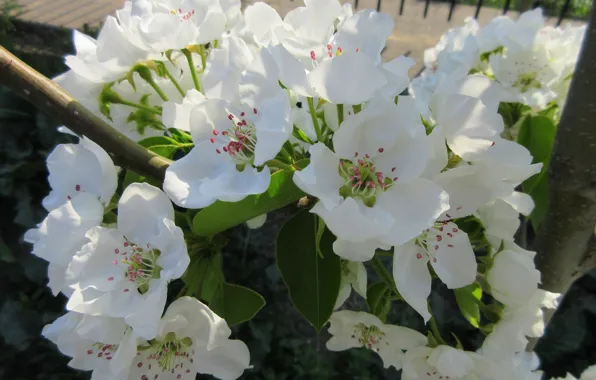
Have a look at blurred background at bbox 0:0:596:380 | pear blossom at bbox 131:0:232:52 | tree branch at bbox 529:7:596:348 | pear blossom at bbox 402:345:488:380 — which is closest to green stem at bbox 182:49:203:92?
pear blossom at bbox 131:0:232:52

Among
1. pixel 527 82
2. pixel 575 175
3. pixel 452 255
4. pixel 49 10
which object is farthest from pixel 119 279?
pixel 49 10

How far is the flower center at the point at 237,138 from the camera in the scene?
53 centimetres

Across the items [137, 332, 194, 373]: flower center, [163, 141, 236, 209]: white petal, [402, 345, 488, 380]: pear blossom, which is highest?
[163, 141, 236, 209]: white petal

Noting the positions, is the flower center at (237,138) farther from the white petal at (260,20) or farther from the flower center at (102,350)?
the flower center at (102,350)

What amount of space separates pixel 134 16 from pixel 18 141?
1772 mm

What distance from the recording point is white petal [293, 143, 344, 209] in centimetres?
43

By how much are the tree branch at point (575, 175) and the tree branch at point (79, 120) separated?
1.92ft

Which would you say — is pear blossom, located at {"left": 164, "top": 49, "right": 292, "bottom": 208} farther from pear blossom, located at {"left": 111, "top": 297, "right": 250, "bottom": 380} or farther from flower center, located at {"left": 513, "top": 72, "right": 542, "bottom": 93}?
flower center, located at {"left": 513, "top": 72, "right": 542, "bottom": 93}

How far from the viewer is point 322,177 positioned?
1.49 feet

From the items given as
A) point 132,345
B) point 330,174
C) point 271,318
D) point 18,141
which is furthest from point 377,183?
point 18,141

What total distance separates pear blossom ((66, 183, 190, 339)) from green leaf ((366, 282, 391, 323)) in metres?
0.27

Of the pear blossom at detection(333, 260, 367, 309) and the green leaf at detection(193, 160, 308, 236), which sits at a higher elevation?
the green leaf at detection(193, 160, 308, 236)

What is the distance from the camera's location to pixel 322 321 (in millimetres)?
588

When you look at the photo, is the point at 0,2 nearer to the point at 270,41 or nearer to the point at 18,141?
the point at 18,141
